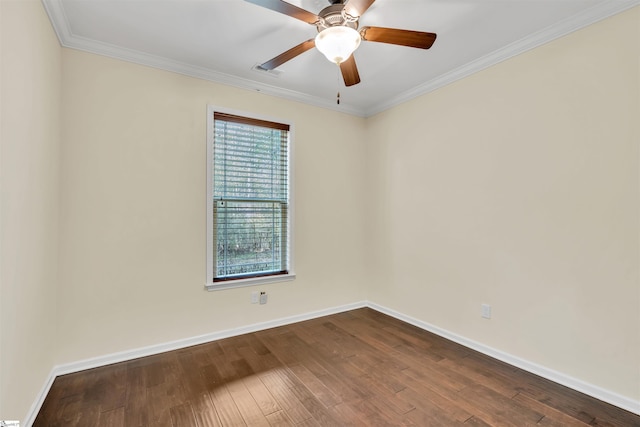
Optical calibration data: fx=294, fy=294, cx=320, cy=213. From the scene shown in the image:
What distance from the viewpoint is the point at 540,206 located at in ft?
7.69

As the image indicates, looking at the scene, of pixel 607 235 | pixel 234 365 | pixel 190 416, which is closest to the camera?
pixel 190 416

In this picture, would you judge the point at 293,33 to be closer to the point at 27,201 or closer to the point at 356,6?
the point at 356,6

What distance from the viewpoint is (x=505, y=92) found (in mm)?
2564

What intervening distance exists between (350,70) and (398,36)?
0.44 m

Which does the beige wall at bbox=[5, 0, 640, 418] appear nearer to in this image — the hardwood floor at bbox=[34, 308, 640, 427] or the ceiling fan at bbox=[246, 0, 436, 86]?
the hardwood floor at bbox=[34, 308, 640, 427]

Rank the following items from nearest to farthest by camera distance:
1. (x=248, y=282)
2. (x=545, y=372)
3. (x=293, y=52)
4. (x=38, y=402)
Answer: (x=38, y=402)
(x=293, y=52)
(x=545, y=372)
(x=248, y=282)

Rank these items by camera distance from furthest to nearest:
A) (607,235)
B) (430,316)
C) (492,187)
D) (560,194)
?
(430,316), (492,187), (560,194), (607,235)

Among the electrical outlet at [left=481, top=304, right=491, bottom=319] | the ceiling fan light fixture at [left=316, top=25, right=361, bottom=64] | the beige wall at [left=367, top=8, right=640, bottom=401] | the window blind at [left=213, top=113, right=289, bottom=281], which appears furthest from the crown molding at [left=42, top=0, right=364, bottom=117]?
the electrical outlet at [left=481, top=304, right=491, bottom=319]

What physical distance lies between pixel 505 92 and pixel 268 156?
237cm

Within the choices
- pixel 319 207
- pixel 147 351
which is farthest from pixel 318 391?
pixel 319 207

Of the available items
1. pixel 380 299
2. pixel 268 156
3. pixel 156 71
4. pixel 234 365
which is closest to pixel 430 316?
pixel 380 299

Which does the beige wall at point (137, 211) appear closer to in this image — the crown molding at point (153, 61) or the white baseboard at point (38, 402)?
the crown molding at point (153, 61)

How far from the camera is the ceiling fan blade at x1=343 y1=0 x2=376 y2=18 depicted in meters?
1.60

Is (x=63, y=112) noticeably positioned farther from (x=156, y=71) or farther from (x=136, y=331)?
(x=136, y=331)
